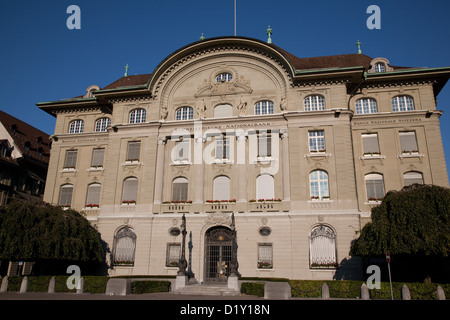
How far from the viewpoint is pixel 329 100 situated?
98.6 ft

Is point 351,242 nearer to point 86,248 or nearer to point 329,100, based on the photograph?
point 329,100

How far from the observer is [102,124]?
117ft

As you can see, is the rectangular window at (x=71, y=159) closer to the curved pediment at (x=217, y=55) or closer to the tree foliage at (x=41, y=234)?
the tree foliage at (x=41, y=234)

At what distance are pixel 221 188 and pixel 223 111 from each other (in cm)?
686

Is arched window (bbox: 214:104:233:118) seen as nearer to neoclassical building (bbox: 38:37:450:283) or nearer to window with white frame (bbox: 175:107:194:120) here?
neoclassical building (bbox: 38:37:450:283)

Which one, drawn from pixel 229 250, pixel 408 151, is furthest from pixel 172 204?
pixel 408 151

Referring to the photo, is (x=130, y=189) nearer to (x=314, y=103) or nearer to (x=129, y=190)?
(x=129, y=190)

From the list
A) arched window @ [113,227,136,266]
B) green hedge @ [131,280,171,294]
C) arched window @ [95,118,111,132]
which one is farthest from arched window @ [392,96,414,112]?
arched window @ [95,118,111,132]

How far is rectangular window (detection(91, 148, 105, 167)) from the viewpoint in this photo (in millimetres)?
34375

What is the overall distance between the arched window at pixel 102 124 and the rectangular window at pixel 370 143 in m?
23.5

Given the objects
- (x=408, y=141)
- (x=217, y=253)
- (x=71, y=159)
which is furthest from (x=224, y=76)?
(x=71, y=159)
